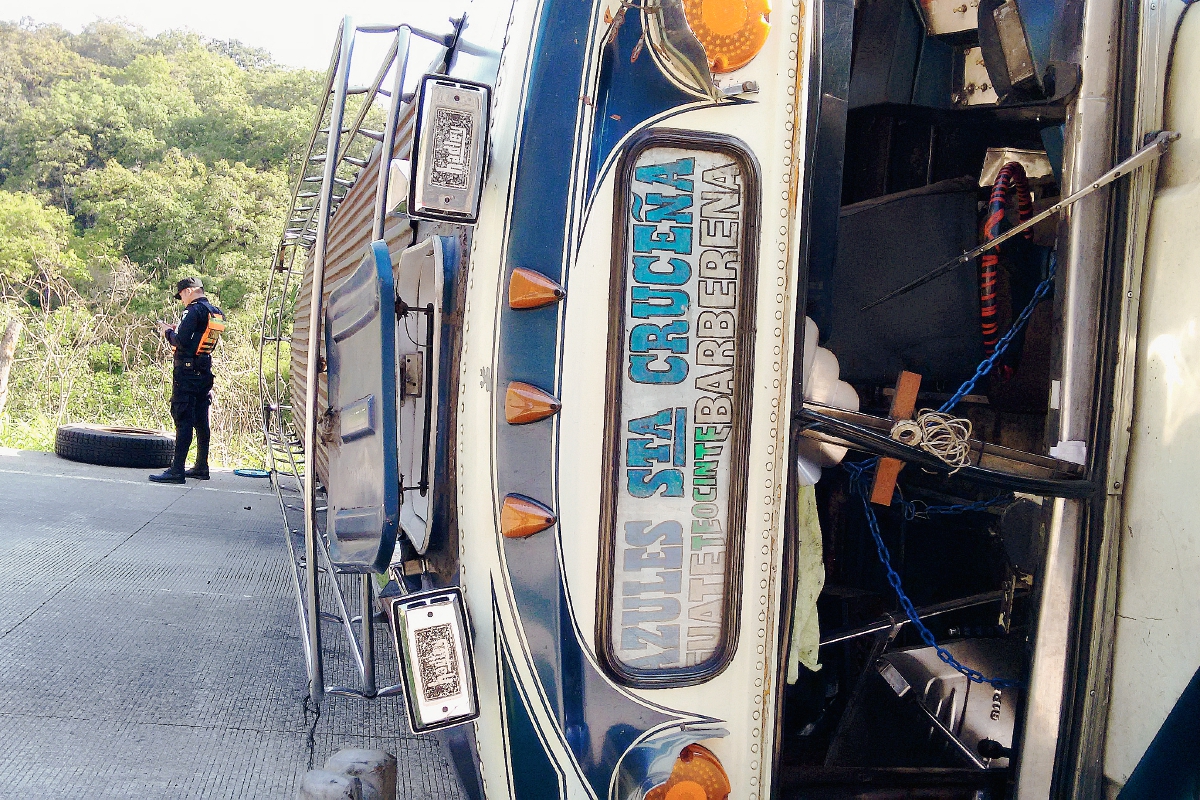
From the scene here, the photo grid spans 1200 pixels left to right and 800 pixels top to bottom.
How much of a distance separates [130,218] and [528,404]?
32839mm

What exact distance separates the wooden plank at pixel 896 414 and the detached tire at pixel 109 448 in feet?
22.8

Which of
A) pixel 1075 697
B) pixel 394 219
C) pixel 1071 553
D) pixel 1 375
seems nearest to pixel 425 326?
pixel 394 219

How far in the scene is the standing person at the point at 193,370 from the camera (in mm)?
6867

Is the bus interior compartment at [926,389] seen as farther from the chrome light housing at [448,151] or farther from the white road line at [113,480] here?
the white road line at [113,480]

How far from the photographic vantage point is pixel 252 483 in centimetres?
724

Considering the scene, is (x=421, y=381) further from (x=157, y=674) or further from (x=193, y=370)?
(x=193, y=370)

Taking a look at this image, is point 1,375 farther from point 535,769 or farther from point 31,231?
point 31,231

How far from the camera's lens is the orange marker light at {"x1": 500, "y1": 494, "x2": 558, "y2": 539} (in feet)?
5.31

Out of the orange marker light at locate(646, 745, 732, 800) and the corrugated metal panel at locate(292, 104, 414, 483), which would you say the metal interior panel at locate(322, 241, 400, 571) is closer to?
the corrugated metal panel at locate(292, 104, 414, 483)

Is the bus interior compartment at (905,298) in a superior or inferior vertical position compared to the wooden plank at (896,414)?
superior

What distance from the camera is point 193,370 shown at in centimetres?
701

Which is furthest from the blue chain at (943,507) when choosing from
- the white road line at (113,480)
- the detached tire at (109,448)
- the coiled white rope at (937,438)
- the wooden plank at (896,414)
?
the detached tire at (109,448)

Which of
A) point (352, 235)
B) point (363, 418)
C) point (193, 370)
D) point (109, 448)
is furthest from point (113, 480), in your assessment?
point (363, 418)

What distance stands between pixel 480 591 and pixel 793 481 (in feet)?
2.16
